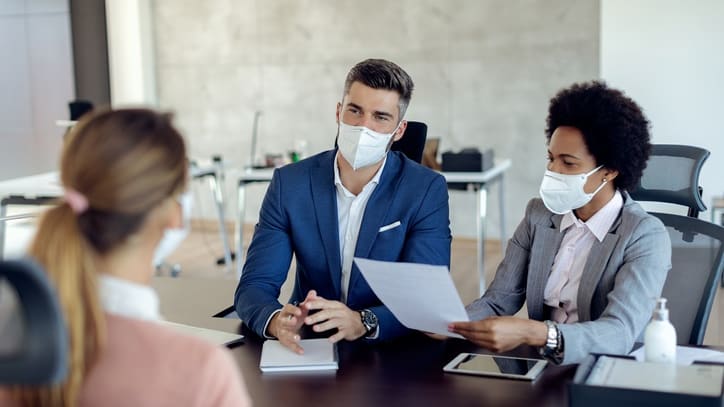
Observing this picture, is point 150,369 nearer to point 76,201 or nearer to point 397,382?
point 76,201

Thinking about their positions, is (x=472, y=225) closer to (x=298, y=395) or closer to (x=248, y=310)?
(x=248, y=310)

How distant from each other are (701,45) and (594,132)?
3723 mm

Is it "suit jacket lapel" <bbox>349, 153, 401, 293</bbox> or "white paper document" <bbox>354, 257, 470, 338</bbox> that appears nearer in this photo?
"white paper document" <bbox>354, 257, 470, 338</bbox>

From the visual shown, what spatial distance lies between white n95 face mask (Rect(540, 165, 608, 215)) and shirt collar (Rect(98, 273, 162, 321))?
1352mm

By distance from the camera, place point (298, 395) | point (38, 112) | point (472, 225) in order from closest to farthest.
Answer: point (298, 395)
point (472, 225)
point (38, 112)

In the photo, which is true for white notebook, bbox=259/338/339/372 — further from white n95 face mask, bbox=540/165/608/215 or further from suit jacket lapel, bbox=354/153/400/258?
white n95 face mask, bbox=540/165/608/215

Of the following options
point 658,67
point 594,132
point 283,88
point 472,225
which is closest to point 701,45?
point 658,67

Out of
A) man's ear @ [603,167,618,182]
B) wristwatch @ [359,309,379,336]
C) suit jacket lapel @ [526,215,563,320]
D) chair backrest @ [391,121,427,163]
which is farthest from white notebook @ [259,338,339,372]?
chair backrest @ [391,121,427,163]

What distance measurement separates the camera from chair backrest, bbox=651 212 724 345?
2.11 m

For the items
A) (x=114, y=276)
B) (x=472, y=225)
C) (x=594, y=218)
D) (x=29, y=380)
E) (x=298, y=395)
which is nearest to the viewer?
(x=29, y=380)

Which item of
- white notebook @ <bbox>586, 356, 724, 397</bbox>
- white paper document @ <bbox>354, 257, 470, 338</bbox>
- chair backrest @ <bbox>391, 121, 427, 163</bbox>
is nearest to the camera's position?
white notebook @ <bbox>586, 356, 724, 397</bbox>

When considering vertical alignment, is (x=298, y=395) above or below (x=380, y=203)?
below

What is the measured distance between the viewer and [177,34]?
732cm

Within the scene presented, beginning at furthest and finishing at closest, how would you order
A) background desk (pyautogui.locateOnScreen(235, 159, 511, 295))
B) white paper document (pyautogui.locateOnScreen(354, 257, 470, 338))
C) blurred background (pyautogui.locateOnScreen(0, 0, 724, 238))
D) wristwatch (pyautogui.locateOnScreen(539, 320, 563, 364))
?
blurred background (pyautogui.locateOnScreen(0, 0, 724, 238)) → background desk (pyautogui.locateOnScreen(235, 159, 511, 295)) → wristwatch (pyautogui.locateOnScreen(539, 320, 563, 364)) → white paper document (pyautogui.locateOnScreen(354, 257, 470, 338))
